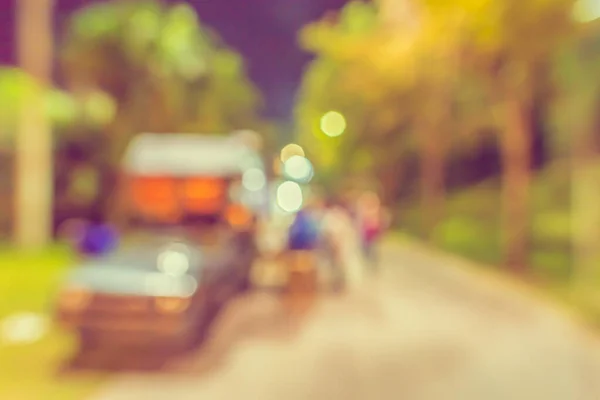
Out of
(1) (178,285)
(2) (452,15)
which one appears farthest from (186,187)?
(2) (452,15)

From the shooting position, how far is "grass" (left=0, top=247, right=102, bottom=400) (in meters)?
8.67

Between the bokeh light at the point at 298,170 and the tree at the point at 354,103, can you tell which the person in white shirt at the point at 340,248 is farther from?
the tree at the point at 354,103

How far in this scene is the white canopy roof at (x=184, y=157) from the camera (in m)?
14.0

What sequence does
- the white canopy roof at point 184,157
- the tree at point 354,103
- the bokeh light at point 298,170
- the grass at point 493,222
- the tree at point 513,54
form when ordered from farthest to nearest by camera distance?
the tree at point 354,103 < the bokeh light at point 298,170 < the grass at point 493,222 < the tree at point 513,54 < the white canopy roof at point 184,157

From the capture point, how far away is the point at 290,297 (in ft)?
53.2

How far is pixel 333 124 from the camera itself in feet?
160

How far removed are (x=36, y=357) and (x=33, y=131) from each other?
14.0m

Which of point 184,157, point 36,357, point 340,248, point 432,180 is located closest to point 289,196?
point 432,180

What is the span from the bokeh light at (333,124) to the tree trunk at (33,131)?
73.8 feet

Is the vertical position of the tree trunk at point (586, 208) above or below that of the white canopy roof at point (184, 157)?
below

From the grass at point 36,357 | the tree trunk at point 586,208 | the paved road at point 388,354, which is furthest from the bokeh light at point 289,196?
the paved road at point 388,354

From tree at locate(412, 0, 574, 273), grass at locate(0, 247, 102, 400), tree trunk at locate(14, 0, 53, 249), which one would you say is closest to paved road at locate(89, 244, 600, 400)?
grass at locate(0, 247, 102, 400)

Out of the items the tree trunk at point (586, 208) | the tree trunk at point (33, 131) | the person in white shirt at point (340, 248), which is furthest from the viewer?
the tree trunk at point (33, 131)

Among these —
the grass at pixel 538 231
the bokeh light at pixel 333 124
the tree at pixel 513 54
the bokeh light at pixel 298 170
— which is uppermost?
the bokeh light at pixel 333 124
